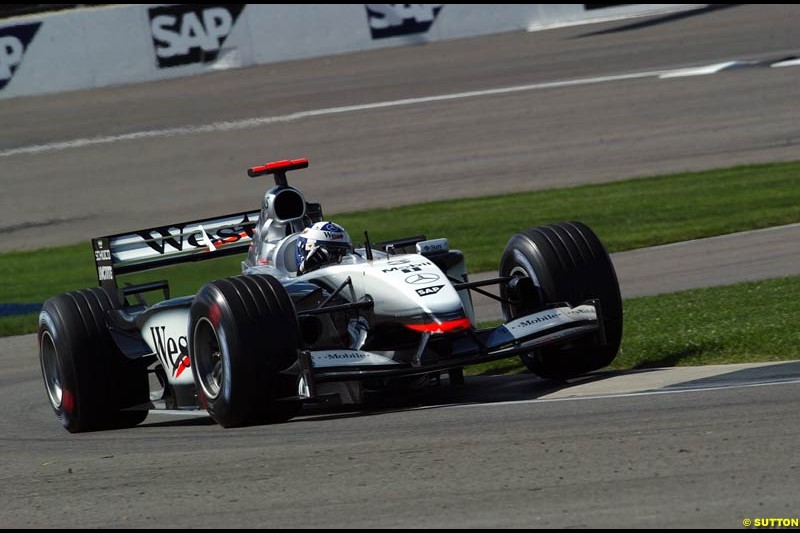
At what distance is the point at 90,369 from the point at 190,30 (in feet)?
84.0

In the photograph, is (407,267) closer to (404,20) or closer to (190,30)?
(190,30)

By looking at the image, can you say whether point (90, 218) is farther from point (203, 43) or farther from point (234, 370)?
point (234, 370)

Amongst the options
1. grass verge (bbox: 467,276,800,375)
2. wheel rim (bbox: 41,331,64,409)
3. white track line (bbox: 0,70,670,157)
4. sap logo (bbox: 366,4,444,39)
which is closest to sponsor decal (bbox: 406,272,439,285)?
grass verge (bbox: 467,276,800,375)

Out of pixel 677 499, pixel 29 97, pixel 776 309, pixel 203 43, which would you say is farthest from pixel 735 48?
pixel 677 499

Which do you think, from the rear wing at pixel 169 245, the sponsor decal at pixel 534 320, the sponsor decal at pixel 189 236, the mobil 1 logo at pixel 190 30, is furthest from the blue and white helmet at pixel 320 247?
the mobil 1 logo at pixel 190 30

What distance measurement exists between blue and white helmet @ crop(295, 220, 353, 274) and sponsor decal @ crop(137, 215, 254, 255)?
180cm

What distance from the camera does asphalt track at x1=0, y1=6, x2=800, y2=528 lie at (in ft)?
20.6

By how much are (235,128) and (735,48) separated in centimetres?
1133

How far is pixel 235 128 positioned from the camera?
98.2 feet

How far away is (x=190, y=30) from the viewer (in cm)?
3500

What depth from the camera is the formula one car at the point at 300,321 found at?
349 inches

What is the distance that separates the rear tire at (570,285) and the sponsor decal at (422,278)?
89cm

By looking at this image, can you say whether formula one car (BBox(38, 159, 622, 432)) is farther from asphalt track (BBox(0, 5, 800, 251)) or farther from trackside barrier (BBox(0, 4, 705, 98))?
trackside barrier (BBox(0, 4, 705, 98))

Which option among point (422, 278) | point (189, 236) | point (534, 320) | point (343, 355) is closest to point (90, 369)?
point (189, 236)
